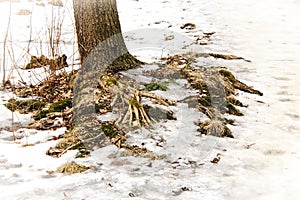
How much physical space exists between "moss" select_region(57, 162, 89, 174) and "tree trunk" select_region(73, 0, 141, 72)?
131cm

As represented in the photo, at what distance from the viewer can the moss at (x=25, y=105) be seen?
3.32 metres

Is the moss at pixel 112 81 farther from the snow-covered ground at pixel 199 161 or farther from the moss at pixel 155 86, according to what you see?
the snow-covered ground at pixel 199 161

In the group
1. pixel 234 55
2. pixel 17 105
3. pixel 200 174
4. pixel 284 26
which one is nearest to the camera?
pixel 200 174

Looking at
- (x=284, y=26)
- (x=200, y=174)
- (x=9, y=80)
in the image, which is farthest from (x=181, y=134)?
(x=284, y=26)

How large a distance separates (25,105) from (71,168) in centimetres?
127

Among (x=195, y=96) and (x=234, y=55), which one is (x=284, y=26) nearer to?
(x=234, y=55)

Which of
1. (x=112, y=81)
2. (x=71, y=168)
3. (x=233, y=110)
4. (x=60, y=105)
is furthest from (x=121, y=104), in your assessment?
(x=233, y=110)

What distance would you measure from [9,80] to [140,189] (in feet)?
8.37

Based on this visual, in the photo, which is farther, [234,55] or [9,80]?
[234,55]

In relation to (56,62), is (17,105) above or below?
below

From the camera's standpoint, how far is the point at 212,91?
3.60 metres

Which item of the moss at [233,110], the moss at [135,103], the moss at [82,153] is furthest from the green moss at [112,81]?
the moss at [233,110]

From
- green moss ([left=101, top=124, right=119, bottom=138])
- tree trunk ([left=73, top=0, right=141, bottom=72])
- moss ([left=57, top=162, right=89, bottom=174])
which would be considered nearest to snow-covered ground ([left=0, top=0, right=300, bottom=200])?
moss ([left=57, top=162, right=89, bottom=174])

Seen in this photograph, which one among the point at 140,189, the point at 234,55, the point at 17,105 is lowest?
the point at 140,189
